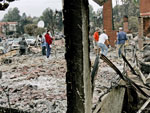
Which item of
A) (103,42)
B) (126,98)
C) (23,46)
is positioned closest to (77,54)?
(126,98)

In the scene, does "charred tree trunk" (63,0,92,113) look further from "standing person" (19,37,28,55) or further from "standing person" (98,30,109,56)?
"standing person" (19,37,28,55)

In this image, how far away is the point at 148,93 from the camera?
10.5ft

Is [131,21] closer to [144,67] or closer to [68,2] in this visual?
[144,67]

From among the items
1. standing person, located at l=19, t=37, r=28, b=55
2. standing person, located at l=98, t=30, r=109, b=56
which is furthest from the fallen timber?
standing person, located at l=19, t=37, r=28, b=55

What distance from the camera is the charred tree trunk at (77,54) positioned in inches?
69.1

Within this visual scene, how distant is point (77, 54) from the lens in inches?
70.0

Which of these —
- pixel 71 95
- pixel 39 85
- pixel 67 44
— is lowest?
pixel 39 85

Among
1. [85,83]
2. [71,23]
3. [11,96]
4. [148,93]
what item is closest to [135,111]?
[148,93]

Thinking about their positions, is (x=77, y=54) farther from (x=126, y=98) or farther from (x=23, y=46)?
(x=23, y=46)

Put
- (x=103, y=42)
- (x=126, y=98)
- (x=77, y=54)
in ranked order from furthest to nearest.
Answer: (x=103, y=42) → (x=126, y=98) → (x=77, y=54)

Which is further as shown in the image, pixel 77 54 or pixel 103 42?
pixel 103 42

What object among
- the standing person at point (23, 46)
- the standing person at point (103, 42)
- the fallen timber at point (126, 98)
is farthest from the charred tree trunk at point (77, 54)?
the standing person at point (23, 46)

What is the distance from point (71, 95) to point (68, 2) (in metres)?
0.69

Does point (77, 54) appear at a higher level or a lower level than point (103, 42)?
higher
